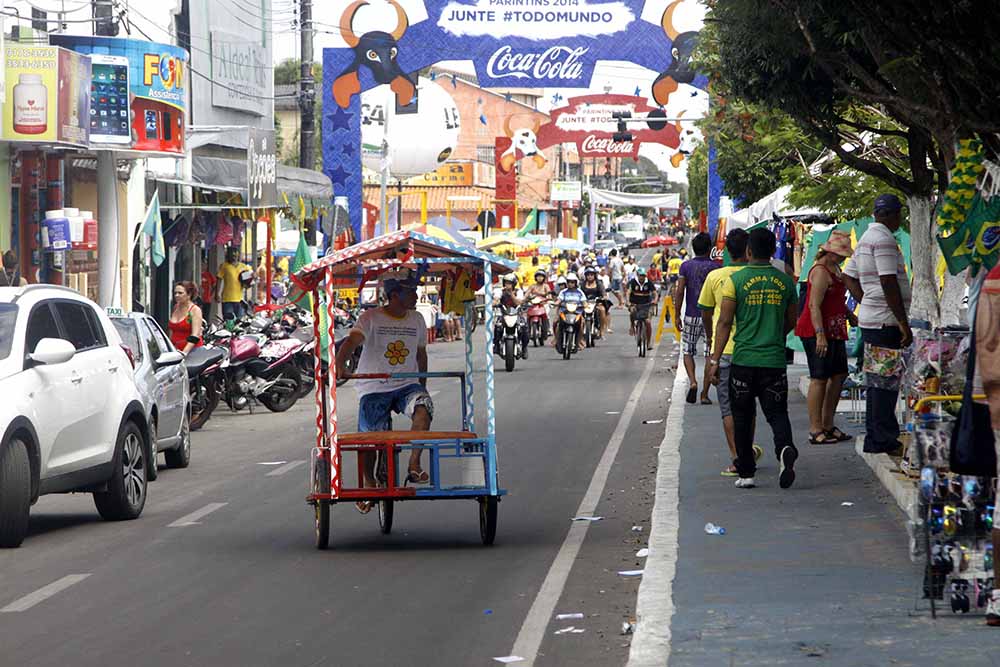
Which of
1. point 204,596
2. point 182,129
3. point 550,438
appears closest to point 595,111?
point 182,129

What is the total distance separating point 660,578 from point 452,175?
7492cm

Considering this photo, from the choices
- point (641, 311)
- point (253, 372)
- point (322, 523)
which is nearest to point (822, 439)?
point (322, 523)

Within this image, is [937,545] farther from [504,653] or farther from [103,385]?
[103,385]

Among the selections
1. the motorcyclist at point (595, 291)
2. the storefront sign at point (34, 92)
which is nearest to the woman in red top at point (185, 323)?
the storefront sign at point (34, 92)

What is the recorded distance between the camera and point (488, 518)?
10438mm

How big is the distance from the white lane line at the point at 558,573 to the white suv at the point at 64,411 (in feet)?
11.4

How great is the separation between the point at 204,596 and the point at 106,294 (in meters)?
21.7

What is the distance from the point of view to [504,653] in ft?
24.4

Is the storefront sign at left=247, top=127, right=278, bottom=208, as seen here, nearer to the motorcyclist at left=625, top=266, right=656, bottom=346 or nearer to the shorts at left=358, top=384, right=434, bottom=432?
the motorcyclist at left=625, top=266, right=656, bottom=346

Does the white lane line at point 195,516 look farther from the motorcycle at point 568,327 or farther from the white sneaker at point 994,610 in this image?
the motorcycle at point 568,327

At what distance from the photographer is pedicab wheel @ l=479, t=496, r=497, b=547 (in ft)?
34.2

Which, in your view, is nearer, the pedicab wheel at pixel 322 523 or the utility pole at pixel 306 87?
the pedicab wheel at pixel 322 523

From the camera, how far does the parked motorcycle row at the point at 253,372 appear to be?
20031mm

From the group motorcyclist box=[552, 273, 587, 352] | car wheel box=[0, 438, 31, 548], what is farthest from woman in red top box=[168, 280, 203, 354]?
motorcyclist box=[552, 273, 587, 352]
